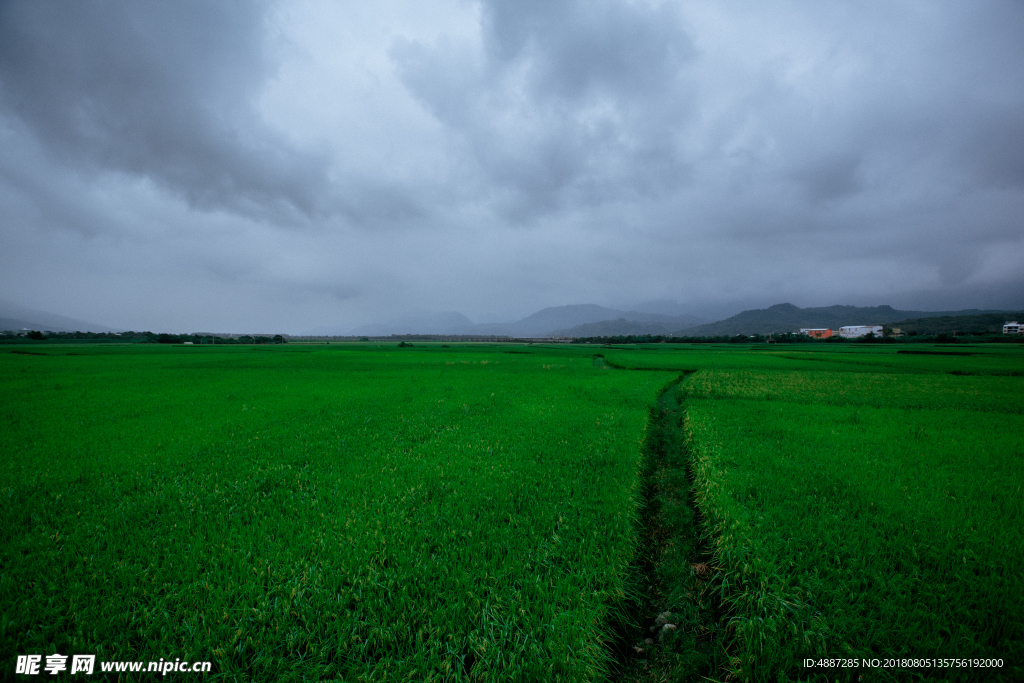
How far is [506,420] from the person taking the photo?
470 inches

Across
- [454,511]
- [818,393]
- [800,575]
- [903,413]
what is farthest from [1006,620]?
[818,393]

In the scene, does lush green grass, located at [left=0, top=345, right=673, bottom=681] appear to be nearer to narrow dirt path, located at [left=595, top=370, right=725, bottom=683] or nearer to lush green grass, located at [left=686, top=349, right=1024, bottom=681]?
narrow dirt path, located at [left=595, top=370, right=725, bottom=683]

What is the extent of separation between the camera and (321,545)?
497 centimetres

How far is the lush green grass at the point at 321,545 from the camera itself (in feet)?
11.3

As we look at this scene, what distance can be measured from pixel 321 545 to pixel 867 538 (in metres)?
8.41

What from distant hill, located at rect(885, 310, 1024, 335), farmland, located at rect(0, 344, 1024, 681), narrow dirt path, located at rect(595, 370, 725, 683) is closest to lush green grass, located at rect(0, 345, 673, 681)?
farmland, located at rect(0, 344, 1024, 681)

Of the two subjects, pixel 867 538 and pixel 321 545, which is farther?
pixel 867 538

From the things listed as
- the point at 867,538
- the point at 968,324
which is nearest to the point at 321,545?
the point at 867,538

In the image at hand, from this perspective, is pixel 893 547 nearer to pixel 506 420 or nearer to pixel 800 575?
pixel 800 575

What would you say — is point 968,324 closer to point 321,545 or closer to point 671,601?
point 671,601

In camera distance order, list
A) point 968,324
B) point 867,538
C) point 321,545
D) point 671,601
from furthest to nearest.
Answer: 1. point 968,324
2. point 867,538
3. point 321,545
4. point 671,601

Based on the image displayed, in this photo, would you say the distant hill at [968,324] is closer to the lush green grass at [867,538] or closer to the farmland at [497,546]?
the lush green grass at [867,538]

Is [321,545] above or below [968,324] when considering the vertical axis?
below

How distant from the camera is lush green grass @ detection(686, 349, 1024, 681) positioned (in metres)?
3.58
